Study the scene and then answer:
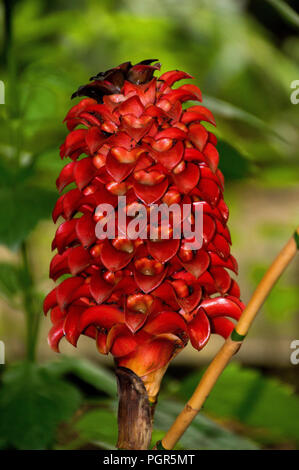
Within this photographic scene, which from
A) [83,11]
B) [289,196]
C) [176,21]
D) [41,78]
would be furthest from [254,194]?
[41,78]

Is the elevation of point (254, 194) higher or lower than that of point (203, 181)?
Answer: higher

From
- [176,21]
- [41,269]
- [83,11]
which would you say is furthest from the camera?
[176,21]

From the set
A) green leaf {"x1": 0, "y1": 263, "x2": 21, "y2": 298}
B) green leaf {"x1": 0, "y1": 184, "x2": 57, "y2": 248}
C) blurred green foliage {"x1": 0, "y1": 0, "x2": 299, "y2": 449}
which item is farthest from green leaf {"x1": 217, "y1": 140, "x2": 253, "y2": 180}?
green leaf {"x1": 0, "y1": 263, "x2": 21, "y2": 298}

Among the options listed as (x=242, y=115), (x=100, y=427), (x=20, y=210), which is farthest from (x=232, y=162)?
(x=100, y=427)

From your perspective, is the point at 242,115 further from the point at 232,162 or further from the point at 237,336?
the point at 237,336

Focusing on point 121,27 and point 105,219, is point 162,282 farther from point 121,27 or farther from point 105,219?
point 121,27

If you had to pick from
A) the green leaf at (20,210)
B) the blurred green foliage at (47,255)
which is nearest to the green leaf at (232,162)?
the blurred green foliage at (47,255)

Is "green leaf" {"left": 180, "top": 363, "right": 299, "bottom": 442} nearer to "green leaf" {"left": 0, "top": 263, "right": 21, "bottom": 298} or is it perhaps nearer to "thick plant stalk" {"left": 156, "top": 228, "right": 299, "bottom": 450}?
"green leaf" {"left": 0, "top": 263, "right": 21, "bottom": 298}
